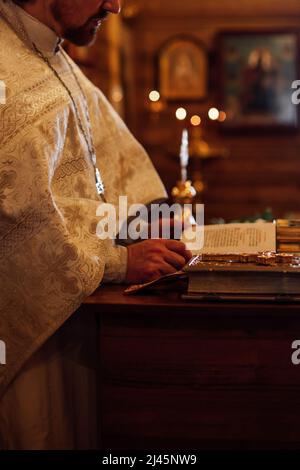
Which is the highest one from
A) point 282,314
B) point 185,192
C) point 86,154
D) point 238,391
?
point 185,192

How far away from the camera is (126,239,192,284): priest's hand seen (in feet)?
4.58

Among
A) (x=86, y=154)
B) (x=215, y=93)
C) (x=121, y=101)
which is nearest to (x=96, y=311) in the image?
(x=86, y=154)

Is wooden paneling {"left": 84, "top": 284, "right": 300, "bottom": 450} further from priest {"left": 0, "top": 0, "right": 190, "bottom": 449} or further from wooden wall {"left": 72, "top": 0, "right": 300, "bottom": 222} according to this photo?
wooden wall {"left": 72, "top": 0, "right": 300, "bottom": 222}

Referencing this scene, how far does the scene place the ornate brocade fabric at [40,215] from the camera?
1.33m

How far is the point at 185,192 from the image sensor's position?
217 centimetres

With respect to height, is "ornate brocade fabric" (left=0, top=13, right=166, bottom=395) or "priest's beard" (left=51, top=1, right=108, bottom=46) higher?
"priest's beard" (left=51, top=1, right=108, bottom=46)

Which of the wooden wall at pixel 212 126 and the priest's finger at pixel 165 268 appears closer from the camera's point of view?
the priest's finger at pixel 165 268

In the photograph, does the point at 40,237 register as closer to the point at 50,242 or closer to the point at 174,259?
the point at 50,242

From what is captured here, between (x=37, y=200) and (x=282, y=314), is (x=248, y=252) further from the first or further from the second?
(x=37, y=200)

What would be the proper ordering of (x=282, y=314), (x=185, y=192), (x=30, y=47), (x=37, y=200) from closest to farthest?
1. (x=282, y=314)
2. (x=37, y=200)
3. (x=30, y=47)
4. (x=185, y=192)

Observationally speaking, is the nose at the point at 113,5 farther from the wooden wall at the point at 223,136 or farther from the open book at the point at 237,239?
the wooden wall at the point at 223,136

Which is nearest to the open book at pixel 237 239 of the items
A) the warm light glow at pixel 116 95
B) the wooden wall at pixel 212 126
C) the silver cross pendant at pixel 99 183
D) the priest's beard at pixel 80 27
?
the silver cross pendant at pixel 99 183

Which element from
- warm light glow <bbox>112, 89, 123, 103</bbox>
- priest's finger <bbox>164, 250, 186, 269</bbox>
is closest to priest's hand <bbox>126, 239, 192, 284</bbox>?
priest's finger <bbox>164, 250, 186, 269</bbox>

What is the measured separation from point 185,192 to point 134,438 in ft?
3.31
